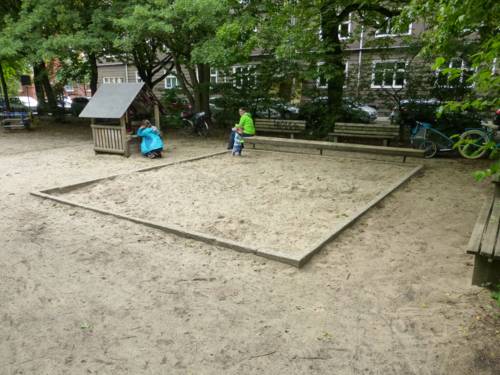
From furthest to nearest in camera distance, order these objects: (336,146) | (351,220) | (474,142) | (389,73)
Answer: (389,73), (336,146), (351,220), (474,142)

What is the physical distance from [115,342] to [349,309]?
1908 millimetres

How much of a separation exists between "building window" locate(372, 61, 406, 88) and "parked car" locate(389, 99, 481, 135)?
2.48ft

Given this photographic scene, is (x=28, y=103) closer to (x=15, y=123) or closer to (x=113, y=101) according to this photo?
(x=15, y=123)

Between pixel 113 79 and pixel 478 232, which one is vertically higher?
pixel 113 79

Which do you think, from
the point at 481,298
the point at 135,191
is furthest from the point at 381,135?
the point at 481,298

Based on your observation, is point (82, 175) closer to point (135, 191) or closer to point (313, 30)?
point (135, 191)

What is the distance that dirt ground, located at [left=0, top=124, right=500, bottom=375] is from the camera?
9.14 ft

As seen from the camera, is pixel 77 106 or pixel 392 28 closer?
pixel 392 28

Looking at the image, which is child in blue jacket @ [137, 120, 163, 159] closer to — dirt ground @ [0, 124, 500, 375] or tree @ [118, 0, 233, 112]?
tree @ [118, 0, 233, 112]

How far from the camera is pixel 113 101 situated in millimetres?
10633

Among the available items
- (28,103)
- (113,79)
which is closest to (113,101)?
(28,103)

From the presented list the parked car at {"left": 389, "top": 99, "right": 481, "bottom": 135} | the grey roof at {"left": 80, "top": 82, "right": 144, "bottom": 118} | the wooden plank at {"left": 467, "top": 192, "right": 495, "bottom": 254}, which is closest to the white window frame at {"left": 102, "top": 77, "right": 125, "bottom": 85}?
the grey roof at {"left": 80, "top": 82, "right": 144, "bottom": 118}

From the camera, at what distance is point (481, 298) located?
3.45 metres

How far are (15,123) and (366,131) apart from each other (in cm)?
1523
